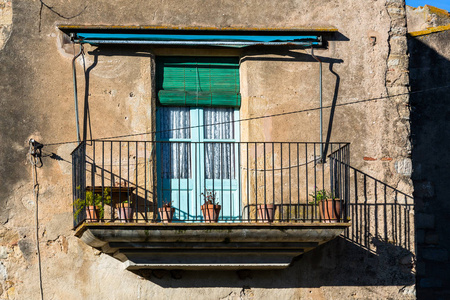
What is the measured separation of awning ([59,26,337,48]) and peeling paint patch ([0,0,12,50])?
0.66 metres

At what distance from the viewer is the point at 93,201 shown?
916 centimetres

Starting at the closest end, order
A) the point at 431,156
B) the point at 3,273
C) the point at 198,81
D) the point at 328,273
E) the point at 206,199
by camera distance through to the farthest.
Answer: the point at 3,273 → the point at 328,273 → the point at 206,199 → the point at 198,81 → the point at 431,156

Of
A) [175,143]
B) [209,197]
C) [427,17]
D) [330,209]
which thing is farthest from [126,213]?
[427,17]

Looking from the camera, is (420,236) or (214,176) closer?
(214,176)

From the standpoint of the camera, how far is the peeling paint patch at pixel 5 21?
999 centimetres

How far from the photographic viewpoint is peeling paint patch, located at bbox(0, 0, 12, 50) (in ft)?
32.8

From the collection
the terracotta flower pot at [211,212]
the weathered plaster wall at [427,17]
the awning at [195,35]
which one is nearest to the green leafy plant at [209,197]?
the terracotta flower pot at [211,212]

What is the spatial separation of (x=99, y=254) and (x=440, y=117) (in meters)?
6.37

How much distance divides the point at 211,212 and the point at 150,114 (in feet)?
5.14

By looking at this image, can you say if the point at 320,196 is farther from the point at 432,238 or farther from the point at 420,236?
the point at 432,238

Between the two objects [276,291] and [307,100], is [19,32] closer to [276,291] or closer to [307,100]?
[307,100]

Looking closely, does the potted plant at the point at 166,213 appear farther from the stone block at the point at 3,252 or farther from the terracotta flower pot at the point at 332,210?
the stone block at the point at 3,252

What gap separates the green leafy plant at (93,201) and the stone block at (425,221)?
5.63m

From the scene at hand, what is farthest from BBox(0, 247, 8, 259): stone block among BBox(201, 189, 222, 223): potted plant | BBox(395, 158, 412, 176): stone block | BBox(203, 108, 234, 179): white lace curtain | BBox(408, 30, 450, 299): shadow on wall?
BBox(408, 30, 450, 299): shadow on wall
